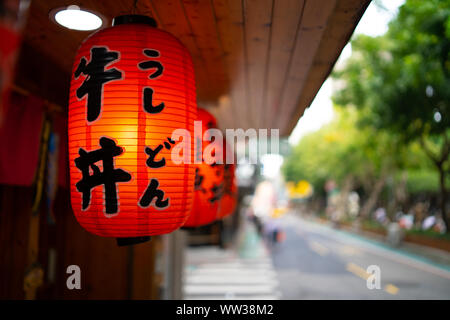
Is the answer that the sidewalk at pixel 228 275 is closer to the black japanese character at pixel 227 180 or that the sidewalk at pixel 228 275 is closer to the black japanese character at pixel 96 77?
the black japanese character at pixel 227 180

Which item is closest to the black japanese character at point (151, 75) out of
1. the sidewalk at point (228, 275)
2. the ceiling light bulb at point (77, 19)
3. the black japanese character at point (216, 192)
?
the ceiling light bulb at point (77, 19)

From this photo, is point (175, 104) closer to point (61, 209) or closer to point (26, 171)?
point (26, 171)

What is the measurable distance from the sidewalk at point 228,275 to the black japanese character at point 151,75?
8.71 metres

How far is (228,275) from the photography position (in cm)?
1311

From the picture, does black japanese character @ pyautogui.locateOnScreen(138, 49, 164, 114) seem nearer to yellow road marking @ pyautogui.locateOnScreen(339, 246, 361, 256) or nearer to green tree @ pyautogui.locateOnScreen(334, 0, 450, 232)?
green tree @ pyautogui.locateOnScreen(334, 0, 450, 232)

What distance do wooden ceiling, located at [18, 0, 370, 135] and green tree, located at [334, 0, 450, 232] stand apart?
8512mm

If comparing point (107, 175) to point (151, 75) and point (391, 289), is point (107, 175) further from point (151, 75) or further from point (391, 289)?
point (391, 289)

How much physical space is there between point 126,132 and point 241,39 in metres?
1.96

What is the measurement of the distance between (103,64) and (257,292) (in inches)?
391

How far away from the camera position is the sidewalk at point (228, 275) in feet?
34.7

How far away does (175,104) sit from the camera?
2.21 m

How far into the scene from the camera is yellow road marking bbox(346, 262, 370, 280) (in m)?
13.8

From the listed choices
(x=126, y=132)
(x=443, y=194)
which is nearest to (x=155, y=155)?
(x=126, y=132)

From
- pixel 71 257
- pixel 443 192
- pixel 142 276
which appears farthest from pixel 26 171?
pixel 443 192
